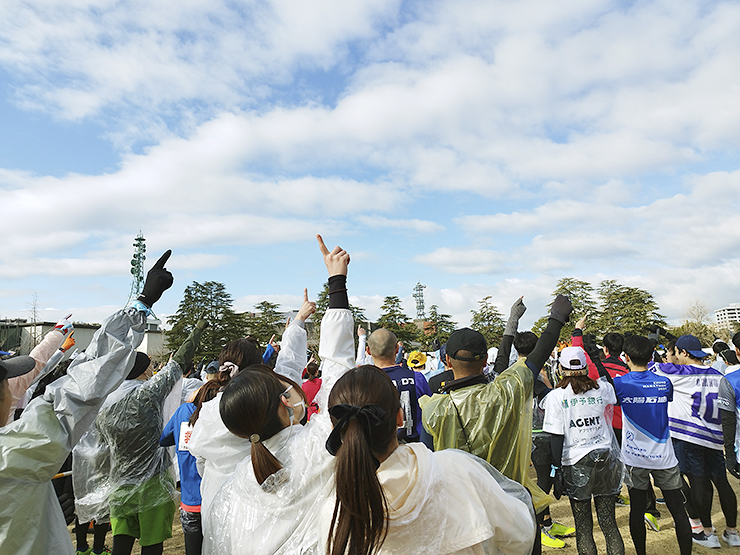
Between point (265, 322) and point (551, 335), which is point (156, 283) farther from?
point (265, 322)

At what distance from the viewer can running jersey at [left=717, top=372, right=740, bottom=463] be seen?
4891 mm

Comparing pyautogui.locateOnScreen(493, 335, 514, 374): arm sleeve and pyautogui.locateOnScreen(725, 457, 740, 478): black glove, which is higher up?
pyautogui.locateOnScreen(493, 335, 514, 374): arm sleeve

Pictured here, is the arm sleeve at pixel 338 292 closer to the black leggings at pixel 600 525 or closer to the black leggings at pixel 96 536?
the black leggings at pixel 600 525

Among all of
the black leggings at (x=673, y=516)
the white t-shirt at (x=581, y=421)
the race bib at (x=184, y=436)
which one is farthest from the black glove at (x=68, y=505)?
the black leggings at (x=673, y=516)

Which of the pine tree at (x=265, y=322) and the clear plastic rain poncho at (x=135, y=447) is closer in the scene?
the clear plastic rain poncho at (x=135, y=447)

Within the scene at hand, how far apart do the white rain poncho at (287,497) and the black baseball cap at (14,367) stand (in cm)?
118

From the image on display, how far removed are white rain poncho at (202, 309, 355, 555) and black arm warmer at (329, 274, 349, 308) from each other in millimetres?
112

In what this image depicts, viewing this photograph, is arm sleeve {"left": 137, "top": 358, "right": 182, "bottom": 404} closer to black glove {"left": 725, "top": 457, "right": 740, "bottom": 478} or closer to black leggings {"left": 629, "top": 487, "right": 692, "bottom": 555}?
black leggings {"left": 629, "top": 487, "right": 692, "bottom": 555}

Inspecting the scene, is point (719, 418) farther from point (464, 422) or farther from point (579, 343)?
point (464, 422)

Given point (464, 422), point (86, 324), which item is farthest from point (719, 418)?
point (86, 324)

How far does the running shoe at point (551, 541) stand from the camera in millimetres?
5105

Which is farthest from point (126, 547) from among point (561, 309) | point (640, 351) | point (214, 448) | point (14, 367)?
point (640, 351)

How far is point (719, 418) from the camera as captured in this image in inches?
205

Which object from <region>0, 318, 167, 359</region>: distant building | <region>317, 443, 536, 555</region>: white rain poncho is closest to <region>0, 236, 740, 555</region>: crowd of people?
<region>317, 443, 536, 555</region>: white rain poncho
